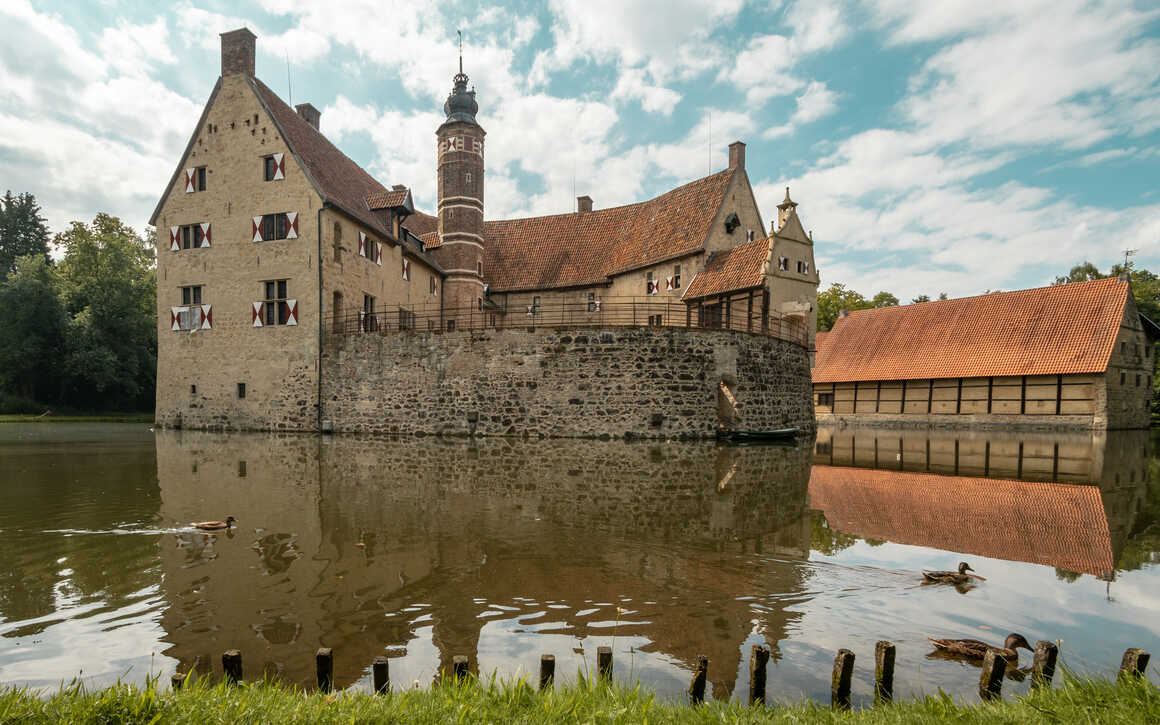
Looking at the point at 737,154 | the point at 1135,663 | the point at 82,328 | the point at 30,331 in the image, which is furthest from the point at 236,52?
the point at 1135,663

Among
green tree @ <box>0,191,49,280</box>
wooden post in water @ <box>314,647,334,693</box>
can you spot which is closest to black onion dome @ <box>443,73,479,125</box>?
wooden post in water @ <box>314,647,334,693</box>

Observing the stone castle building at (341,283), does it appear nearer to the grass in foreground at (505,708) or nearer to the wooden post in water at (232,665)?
the grass in foreground at (505,708)

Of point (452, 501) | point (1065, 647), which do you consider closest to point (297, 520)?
point (452, 501)

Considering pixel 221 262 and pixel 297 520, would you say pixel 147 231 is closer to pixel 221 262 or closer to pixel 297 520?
pixel 221 262

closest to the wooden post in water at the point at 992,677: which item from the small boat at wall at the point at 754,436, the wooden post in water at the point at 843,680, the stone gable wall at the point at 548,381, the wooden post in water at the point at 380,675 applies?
the wooden post in water at the point at 843,680

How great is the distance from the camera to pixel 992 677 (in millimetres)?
3512

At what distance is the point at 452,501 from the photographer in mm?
9367

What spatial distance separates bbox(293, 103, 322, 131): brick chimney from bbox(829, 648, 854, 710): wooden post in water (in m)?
33.9

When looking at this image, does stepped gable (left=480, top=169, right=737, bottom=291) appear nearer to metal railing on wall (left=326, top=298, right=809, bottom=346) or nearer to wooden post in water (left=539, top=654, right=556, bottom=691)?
metal railing on wall (left=326, top=298, right=809, bottom=346)

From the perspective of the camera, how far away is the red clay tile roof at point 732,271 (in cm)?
2586

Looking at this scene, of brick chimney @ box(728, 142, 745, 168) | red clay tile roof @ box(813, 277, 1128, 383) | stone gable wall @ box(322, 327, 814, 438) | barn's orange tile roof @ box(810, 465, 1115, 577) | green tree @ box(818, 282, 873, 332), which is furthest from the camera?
green tree @ box(818, 282, 873, 332)

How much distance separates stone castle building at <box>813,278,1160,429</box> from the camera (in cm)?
2980

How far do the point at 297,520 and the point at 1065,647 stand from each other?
7.79 m

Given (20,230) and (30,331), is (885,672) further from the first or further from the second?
(20,230)
